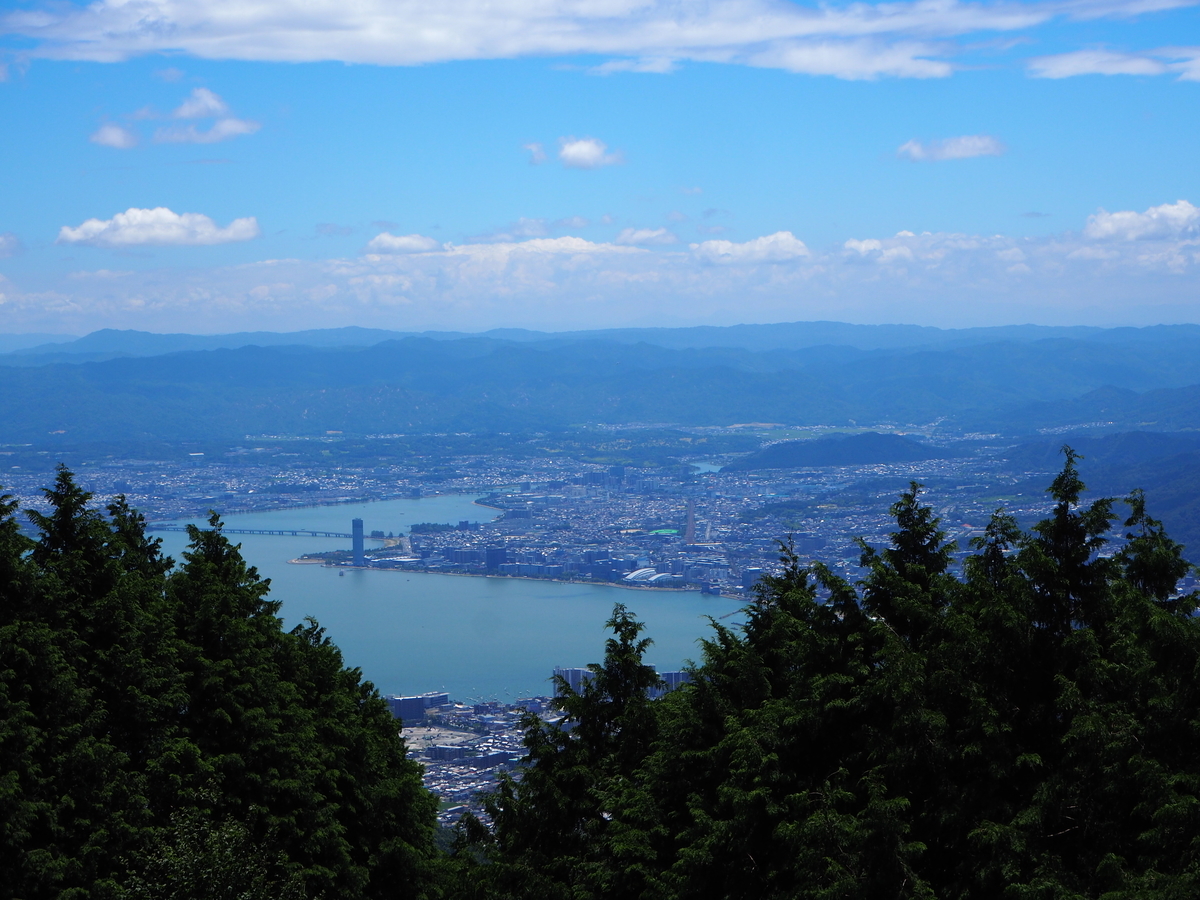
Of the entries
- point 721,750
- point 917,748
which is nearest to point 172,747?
point 721,750

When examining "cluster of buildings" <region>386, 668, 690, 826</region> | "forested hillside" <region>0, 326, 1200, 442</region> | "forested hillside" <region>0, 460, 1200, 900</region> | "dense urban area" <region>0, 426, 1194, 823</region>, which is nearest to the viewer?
"forested hillside" <region>0, 460, 1200, 900</region>

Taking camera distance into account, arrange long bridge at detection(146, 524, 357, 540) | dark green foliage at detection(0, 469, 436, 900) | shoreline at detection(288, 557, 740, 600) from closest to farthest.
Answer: dark green foliage at detection(0, 469, 436, 900)
shoreline at detection(288, 557, 740, 600)
long bridge at detection(146, 524, 357, 540)

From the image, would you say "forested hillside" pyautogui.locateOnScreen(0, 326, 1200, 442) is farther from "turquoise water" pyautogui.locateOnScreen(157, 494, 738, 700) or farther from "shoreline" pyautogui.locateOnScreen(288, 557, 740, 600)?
"turquoise water" pyautogui.locateOnScreen(157, 494, 738, 700)

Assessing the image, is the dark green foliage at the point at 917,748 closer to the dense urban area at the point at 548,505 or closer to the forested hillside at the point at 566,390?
the dense urban area at the point at 548,505

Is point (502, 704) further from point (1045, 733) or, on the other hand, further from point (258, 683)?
point (1045, 733)

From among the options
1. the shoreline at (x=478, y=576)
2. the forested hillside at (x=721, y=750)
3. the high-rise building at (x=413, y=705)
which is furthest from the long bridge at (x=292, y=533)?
the forested hillside at (x=721, y=750)

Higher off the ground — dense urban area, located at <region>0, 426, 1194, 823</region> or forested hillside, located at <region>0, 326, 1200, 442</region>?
forested hillside, located at <region>0, 326, 1200, 442</region>

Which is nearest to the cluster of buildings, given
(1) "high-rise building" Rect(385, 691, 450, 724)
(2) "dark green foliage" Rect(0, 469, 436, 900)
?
(1) "high-rise building" Rect(385, 691, 450, 724)
